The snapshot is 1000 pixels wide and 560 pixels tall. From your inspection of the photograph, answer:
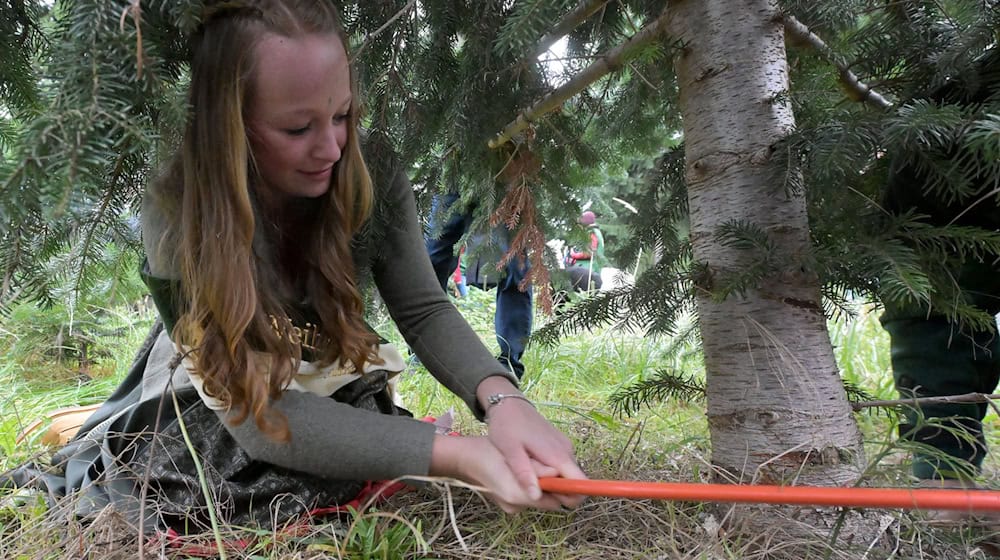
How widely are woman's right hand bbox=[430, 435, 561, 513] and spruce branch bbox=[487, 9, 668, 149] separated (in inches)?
27.6

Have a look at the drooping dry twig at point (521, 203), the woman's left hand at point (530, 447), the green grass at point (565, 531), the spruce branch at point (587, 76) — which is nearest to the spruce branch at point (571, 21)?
the spruce branch at point (587, 76)

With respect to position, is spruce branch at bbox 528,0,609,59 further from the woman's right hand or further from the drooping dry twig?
the woman's right hand

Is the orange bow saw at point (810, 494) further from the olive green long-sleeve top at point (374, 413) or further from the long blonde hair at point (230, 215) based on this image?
the long blonde hair at point (230, 215)

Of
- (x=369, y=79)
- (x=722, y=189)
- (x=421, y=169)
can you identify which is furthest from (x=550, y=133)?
(x=722, y=189)

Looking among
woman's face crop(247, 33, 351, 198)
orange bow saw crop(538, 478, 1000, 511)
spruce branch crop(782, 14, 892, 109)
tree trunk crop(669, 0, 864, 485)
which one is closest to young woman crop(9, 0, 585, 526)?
woman's face crop(247, 33, 351, 198)

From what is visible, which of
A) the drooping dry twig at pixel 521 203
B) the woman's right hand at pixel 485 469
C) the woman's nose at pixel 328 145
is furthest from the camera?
the drooping dry twig at pixel 521 203

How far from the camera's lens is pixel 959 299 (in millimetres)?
899

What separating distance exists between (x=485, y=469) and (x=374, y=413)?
0.72 ft

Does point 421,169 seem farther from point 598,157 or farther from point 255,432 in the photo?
point 255,432

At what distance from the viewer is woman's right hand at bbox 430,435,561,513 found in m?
0.86

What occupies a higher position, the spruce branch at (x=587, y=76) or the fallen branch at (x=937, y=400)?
the spruce branch at (x=587, y=76)

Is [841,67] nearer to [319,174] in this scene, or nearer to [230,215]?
[319,174]

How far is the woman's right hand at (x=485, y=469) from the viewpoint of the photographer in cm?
86

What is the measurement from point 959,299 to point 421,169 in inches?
44.3
